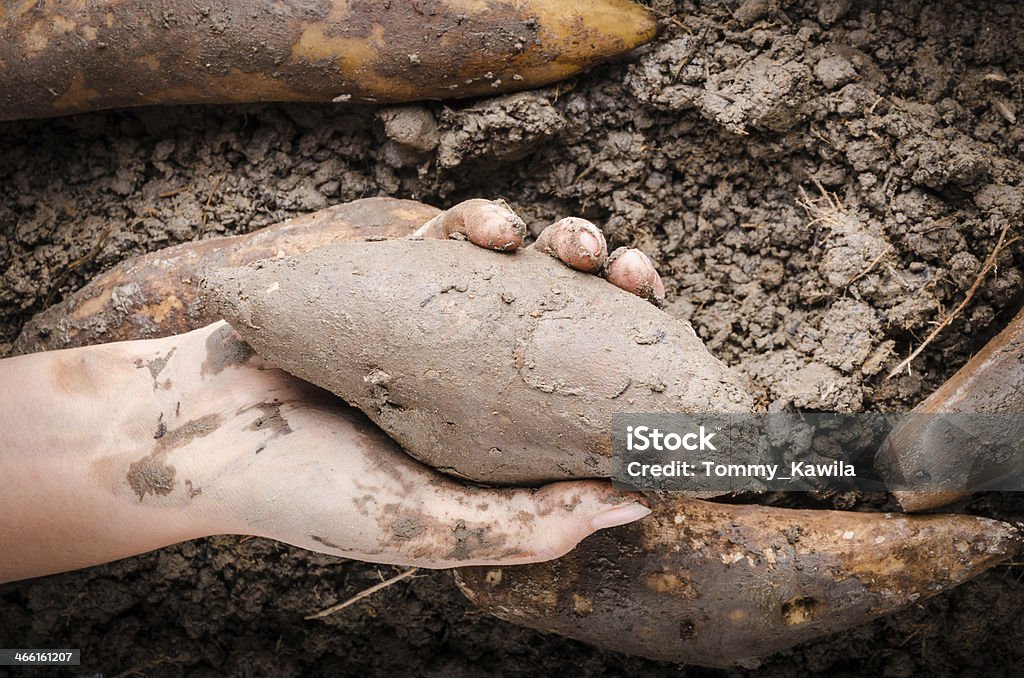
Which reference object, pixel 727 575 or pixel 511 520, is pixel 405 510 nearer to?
pixel 511 520

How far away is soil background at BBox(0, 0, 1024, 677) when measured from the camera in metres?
1.76

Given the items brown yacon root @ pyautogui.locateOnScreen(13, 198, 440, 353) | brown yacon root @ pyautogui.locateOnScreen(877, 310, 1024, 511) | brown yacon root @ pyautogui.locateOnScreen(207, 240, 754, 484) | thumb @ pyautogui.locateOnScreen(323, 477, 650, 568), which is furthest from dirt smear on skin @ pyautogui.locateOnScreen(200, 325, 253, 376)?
brown yacon root @ pyautogui.locateOnScreen(877, 310, 1024, 511)

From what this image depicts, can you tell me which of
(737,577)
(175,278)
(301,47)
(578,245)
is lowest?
(737,577)

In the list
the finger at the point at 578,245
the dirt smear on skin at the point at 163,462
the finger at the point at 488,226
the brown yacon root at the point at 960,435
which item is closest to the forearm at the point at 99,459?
the dirt smear on skin at the point at 163,462

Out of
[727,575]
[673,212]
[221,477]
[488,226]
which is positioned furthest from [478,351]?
[673,212]

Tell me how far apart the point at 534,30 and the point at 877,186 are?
703mm

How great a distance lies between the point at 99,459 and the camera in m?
1.53

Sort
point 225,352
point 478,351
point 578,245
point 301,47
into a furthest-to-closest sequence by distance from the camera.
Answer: point 301,47
point 225,352
point 578,245
point 478,351

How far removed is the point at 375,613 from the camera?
1.93 m

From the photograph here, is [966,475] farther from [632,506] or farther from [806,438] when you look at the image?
[632,506]

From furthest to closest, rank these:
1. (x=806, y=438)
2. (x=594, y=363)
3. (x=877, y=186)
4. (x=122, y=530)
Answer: (x=877, y=186), (x=806, y=438), (x=122, y=530), (x=594, y=363)

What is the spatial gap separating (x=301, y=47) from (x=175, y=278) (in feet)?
1.61

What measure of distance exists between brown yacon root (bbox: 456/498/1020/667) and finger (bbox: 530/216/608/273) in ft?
1.37

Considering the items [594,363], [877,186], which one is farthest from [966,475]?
[594,363]
